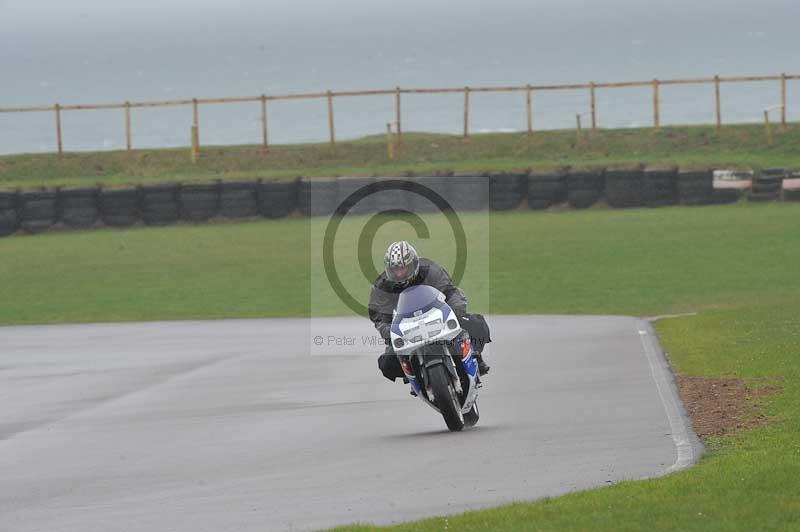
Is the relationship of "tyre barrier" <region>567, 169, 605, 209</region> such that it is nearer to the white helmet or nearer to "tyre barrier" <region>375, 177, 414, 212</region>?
"tyre barrier" <region>375, 177, 414, 212</region>

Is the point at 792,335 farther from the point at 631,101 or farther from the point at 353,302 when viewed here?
the point at 631,101

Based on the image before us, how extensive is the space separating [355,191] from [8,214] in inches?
325

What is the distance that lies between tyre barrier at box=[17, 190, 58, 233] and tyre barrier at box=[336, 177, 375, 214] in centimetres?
680

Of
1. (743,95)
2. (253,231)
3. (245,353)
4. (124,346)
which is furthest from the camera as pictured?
(743,95)

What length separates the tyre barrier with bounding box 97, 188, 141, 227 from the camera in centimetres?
3775

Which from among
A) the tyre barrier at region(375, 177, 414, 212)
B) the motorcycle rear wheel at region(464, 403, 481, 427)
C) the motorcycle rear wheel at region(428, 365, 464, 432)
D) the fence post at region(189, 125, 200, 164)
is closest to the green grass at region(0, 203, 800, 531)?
the tyre barrier at region(375, 177, 414, 212)

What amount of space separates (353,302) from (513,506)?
17.6 meters

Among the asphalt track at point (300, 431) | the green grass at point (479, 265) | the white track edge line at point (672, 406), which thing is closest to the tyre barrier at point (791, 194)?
the green grass at point (479, 265)

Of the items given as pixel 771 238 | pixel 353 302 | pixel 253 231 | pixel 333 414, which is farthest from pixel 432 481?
pixel 253 231

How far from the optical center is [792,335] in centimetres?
1706

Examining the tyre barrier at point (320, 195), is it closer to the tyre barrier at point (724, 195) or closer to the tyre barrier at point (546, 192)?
the tyre barrier at point (546, 192)

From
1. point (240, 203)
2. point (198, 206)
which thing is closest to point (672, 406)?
point (240, 203)

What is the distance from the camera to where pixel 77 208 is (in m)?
37.7

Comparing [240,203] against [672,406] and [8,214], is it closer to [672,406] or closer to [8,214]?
[8,214]
